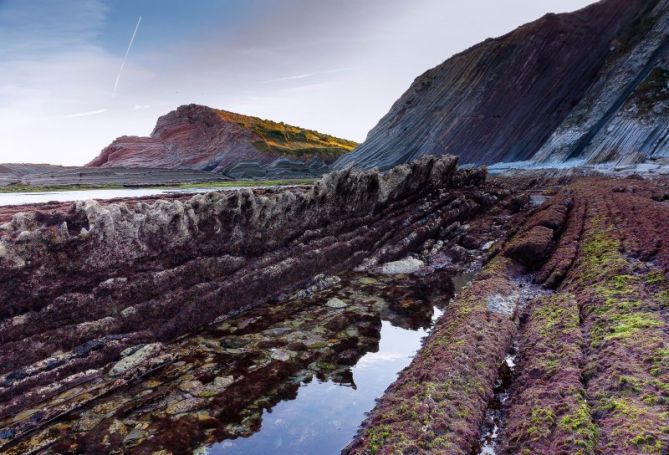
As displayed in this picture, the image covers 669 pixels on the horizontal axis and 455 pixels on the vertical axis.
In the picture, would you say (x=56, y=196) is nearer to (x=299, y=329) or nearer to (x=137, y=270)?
(x=137, y=270)

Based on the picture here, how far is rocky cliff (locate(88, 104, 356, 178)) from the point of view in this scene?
6888cm

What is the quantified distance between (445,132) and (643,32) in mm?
26962

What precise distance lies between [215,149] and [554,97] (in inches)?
2222

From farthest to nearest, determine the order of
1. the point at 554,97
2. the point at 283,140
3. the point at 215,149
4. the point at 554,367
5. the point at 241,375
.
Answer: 1. the point at 283,140
2. the point at 215,149
3. the point at 554,97
4. the point at 241,375
5. the point at 554,367

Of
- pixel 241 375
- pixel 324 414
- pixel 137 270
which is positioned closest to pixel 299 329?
pixel 241 375

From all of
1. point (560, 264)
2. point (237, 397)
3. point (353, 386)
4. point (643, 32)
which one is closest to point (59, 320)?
point (237, 397)

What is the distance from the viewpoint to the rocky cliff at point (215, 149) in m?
68.9

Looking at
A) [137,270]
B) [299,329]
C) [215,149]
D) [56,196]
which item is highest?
[215,149]

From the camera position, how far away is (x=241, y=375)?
8.17 metres

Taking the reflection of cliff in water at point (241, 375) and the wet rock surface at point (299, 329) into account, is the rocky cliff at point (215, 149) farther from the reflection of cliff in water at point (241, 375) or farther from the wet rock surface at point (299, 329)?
the reflection of cliff in water at point (241, 375)

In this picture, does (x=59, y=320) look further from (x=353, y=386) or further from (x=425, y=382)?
(x=425, y=382)

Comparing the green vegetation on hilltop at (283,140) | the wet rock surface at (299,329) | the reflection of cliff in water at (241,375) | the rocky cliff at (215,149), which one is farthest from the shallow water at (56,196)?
the green vegetation on hilltop at (283,140)

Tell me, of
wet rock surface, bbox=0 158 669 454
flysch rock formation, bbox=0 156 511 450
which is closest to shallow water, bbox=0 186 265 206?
flysch rock formation, bbox=0 156 511 450

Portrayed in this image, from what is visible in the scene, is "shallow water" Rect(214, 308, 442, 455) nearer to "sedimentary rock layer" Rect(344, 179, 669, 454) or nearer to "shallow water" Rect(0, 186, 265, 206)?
"sedimentary rock layer" Rect(344, 179, 669, 454)
